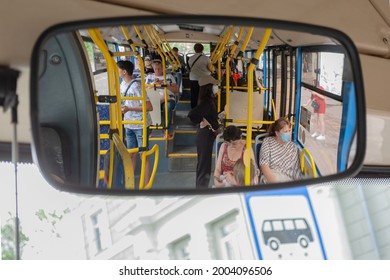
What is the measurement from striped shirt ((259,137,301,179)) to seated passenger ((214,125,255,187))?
0.03 m

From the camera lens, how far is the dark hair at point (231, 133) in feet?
1.83

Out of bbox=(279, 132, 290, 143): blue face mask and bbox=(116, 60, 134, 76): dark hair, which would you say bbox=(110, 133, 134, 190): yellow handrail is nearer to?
bbox=(116, 60, 134, 76): dark hair

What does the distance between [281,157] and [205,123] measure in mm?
167

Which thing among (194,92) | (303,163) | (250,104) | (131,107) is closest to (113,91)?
(131,107)

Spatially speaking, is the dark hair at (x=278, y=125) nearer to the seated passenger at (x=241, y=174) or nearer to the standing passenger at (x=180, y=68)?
the seated passenger at (x=241, y=174)

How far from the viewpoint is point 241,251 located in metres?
2.55

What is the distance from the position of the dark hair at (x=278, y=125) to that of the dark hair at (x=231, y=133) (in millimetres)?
58

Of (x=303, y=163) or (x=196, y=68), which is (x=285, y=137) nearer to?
(x=303, y=163)

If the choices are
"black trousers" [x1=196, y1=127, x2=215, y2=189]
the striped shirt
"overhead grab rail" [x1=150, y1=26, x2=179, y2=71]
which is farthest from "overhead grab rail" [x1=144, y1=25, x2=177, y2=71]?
the striped shirt

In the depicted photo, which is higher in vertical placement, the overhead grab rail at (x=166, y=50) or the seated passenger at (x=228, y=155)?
the overhead grab rail at (x=166, y=50)

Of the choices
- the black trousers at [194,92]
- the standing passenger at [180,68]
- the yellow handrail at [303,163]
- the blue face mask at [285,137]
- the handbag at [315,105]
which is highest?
the standing passenger at [180,68]

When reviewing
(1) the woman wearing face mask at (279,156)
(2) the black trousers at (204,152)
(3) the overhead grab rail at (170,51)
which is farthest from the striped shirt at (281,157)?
(3) the overhead grab rail at (170,51)

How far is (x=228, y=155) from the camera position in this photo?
0.59m

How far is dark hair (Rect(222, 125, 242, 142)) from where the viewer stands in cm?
56
